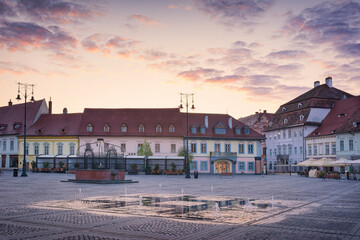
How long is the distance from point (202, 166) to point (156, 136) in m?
9.81

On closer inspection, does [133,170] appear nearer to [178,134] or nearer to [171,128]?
[178,134]

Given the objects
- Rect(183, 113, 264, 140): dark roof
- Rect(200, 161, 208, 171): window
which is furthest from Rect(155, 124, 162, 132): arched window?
Rect(200, 161, 208, 171): window

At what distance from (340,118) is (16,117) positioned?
197 feet

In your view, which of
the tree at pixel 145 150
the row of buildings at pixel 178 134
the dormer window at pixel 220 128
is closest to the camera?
the tree at pixel 145 150

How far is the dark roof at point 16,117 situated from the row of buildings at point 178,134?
0.66 ft

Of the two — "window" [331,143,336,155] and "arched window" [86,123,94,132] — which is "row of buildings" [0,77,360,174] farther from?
"window" [331,143,336,155]

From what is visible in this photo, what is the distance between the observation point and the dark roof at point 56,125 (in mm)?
73125

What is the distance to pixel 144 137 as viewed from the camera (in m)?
72.4

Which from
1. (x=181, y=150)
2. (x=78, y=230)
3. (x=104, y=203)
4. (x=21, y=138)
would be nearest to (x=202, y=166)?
(x=181, y=150)

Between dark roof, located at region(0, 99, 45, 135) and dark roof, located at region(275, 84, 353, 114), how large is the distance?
50242 mm

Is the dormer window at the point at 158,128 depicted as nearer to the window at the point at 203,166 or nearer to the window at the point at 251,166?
the window at the point at 203,166

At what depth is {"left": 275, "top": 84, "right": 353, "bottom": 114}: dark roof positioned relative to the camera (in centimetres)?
7475

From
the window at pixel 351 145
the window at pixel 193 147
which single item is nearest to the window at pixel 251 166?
the window at pixel 193 147

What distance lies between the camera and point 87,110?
76750mm
